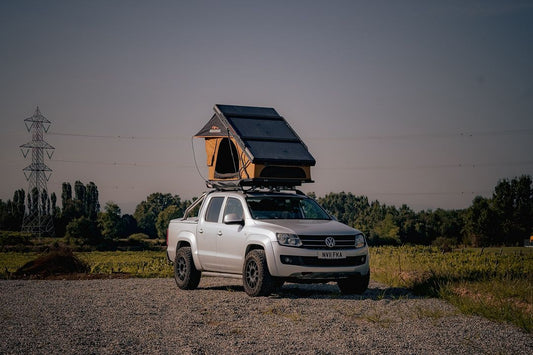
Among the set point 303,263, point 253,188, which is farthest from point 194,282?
point 303,263

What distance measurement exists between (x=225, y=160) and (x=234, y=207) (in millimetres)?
2122

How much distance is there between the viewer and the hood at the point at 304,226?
1199 cm

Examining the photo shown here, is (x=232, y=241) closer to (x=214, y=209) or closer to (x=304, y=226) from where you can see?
(x=214, y=209)

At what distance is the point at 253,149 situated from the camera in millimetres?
13820

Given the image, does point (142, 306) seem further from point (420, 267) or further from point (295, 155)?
point (420, 267)

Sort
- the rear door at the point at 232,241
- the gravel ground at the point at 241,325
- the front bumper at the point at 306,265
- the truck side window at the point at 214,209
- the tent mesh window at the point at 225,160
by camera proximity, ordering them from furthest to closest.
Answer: the tent mesh window at the point at 225,160 → the truck side window at the point at 214,209 → the rear door at the point at 232,241 → the front bumper at the point at 306,265 → the gravel ground at the point at 241,325

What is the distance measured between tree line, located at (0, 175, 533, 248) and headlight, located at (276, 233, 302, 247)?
237 ft

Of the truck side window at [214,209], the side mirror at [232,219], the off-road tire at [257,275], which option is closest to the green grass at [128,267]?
the truck side window at [214,209]

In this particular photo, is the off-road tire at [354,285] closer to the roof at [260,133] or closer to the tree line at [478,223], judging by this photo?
the roof at [260,133]

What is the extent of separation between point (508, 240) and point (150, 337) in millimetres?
106094

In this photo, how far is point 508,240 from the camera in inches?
4158

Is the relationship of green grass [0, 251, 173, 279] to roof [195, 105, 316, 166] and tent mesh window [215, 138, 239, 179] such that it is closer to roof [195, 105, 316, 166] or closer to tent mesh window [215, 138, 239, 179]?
tent mesh window [215, 138, 239, 179]

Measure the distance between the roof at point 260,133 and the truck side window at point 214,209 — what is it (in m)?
1.25

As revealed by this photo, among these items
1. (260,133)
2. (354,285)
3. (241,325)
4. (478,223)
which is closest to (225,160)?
(260,133)
